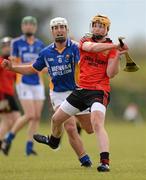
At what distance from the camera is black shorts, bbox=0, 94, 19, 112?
65.3 ft

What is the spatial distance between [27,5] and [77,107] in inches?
2244

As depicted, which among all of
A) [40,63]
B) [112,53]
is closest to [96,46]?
[112,53]

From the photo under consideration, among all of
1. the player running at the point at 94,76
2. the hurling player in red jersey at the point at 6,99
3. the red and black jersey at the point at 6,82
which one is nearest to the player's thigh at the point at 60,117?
the player running at the point at 94,76

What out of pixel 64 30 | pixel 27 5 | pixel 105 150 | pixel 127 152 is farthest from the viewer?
pixel 27 5

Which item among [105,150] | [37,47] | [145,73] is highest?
[105,150]

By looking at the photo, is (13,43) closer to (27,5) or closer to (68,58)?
(68,58)

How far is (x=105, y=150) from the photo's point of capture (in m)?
12.1

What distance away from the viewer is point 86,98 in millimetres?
12609

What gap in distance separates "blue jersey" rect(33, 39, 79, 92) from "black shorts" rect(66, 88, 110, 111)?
0.88 meters

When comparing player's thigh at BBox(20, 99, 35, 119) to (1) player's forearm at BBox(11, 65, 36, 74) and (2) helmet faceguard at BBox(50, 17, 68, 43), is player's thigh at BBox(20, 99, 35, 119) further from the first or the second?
(2) helmet faceguard at BBox(50, 17, 68, 43)

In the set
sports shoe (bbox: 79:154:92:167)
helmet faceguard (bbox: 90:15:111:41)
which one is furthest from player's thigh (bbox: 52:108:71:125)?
helmet faceguard (bbox: 90:15:111:41)

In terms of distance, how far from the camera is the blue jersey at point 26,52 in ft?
60.3

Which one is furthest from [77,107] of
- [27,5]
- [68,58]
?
[27,5]

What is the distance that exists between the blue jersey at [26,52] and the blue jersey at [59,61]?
469cm
